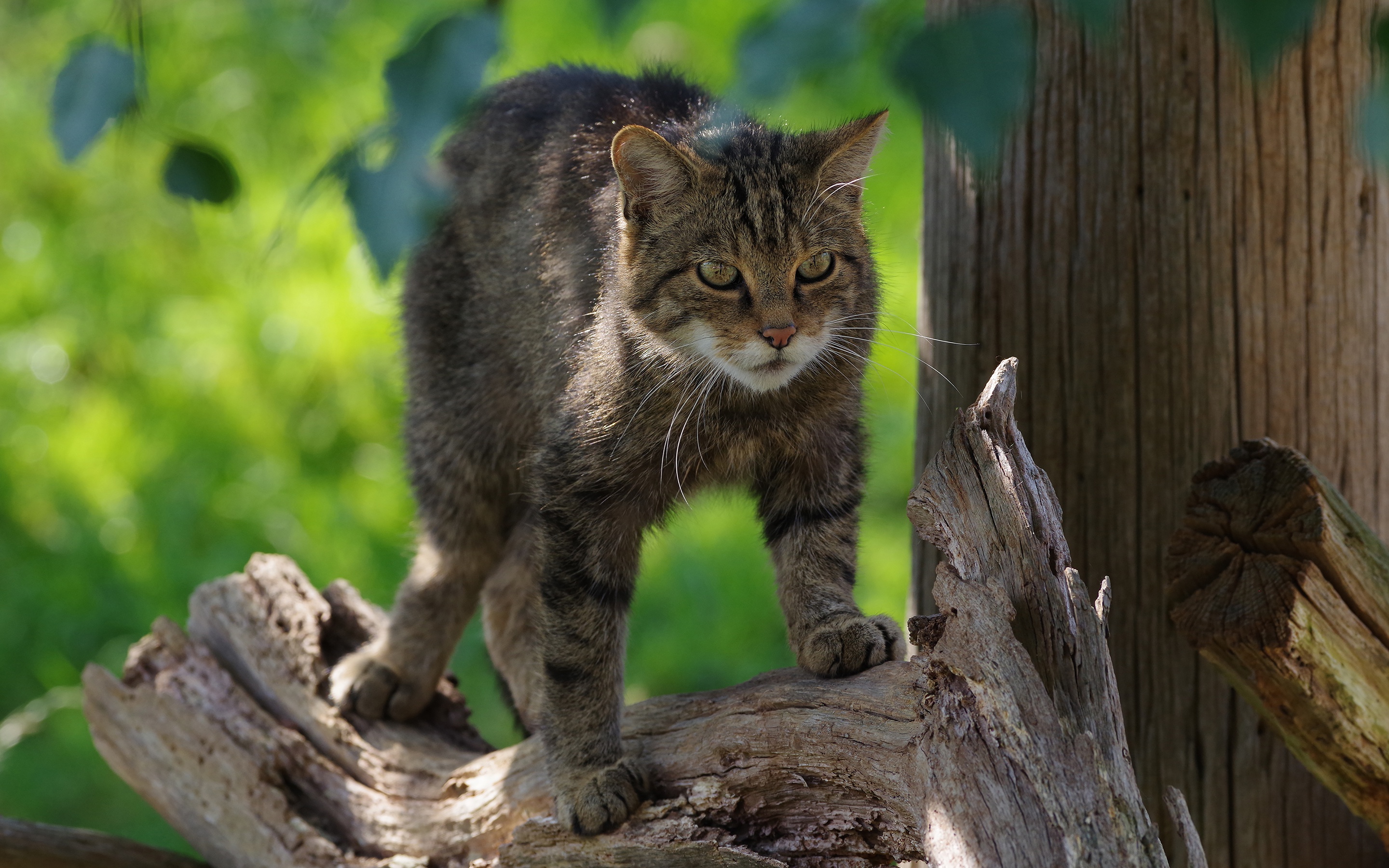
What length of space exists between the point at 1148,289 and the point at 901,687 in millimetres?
1030

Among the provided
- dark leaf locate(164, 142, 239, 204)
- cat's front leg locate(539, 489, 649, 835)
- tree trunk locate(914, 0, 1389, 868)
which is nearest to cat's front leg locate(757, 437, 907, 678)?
cat's front leg locate(539, 489, 649, 835)

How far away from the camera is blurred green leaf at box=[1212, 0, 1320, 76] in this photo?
0.75 meters

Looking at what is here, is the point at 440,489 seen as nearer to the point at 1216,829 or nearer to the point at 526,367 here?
the point at 526,367

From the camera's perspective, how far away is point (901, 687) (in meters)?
2.15

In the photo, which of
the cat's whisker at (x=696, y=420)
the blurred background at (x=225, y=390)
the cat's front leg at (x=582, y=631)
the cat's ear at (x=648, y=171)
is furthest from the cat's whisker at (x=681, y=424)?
the blurred background at (x=225, y=390)

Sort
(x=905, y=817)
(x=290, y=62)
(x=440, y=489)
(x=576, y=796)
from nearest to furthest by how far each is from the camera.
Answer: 1. (x=905, y=817)
2. (x=576, y=796)
3. (x=440, y=489)
4. (x=290, y=62)

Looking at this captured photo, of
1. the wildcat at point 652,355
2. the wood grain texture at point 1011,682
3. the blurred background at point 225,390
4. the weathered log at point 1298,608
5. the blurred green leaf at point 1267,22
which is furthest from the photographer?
the blurred background at point 225,390

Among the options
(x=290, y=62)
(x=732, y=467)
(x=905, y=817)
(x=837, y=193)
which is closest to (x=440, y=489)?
(x=732, y=467)

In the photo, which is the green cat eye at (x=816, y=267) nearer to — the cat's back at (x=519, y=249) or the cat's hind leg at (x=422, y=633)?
the cat's back at (x=519, y=249)

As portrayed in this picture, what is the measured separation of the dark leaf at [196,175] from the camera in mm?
1321

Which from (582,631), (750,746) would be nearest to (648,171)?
(582,631)

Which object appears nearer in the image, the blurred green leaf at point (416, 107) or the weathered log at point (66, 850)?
the blurred green leaf at point (416, 107)

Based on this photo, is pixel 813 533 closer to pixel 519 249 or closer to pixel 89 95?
pixel 519 249

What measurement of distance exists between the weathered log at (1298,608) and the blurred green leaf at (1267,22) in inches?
64.5
